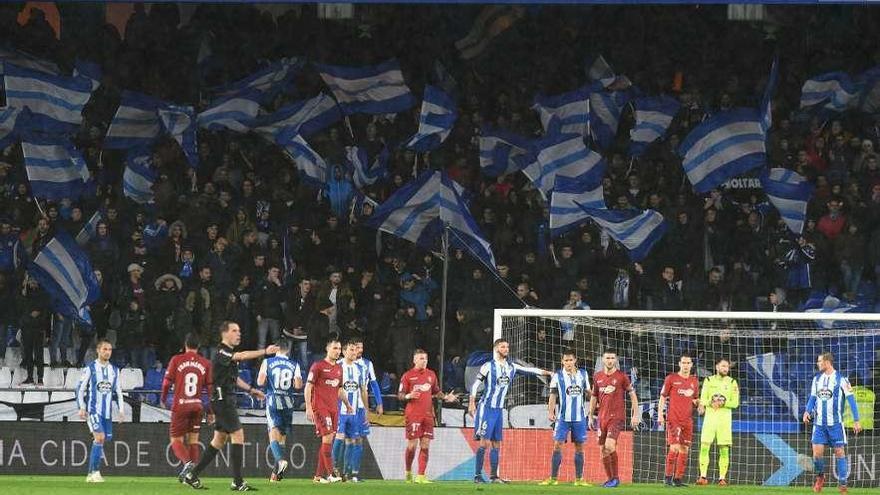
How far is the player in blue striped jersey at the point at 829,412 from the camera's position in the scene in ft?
72.6

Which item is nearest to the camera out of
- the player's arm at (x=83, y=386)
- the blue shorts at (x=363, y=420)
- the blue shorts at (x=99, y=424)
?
the player's arm at (x=83, y=386)

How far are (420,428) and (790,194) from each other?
9.64 metres

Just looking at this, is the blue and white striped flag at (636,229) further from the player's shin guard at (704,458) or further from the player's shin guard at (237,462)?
the player's shin guard at (237,462)

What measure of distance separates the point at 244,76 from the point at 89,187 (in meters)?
3.98

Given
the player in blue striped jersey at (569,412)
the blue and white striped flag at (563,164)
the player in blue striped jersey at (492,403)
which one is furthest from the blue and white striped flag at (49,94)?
the player in blue striped jersey at (569,412)

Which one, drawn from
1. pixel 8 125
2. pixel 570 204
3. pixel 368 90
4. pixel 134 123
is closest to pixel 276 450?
pixel 570 204

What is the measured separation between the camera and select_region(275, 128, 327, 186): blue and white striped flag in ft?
101

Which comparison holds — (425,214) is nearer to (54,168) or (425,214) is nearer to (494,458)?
(54,168)

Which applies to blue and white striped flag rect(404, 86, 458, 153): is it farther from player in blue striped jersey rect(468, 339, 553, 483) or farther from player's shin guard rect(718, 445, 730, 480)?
player's shin guard rect(718, 445, 730, 480)

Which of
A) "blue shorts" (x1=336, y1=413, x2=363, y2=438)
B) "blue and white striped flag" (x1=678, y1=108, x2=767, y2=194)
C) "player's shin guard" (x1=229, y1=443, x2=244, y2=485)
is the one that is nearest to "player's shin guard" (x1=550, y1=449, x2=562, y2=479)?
"blue shorts" (x1=336, y1=413, x2=363, y2=438)

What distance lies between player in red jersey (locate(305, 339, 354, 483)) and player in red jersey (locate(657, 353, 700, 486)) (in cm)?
457

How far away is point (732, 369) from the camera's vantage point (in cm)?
2588

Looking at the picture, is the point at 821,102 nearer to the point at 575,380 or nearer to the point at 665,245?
the point at 665,245

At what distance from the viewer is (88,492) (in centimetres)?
1941
